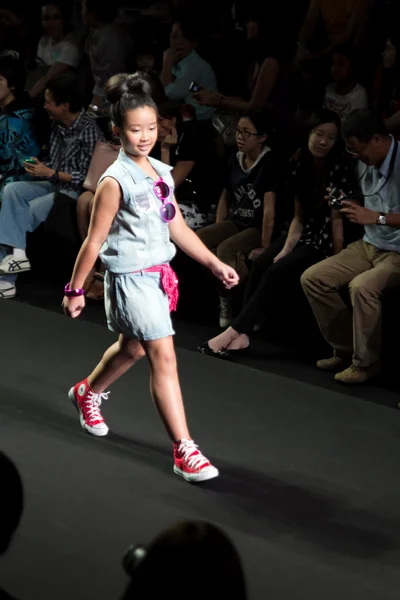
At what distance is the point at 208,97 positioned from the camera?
5.53 m

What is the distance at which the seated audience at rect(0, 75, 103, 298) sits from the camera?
5512 millimetres

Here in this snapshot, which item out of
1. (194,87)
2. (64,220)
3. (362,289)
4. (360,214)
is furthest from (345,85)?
(64,220)

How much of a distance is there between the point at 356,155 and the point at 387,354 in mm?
891

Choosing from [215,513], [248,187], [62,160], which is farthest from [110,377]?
[62,160]

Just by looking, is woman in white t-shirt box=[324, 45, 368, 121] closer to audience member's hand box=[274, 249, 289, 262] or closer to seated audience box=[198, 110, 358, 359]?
seated audience box=[198, 110, 358, 359]

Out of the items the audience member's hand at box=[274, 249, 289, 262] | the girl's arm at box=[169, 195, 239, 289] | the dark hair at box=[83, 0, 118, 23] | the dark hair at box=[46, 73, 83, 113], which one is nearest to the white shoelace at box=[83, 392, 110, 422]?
the girl's arm at box=[169, 195, 239, 289]

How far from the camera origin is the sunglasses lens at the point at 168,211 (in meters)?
3.20

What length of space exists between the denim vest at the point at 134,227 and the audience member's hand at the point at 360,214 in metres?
1.22

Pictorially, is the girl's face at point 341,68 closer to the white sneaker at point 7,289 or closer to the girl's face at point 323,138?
the girl's face at point 323,138

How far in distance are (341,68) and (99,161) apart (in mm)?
1402

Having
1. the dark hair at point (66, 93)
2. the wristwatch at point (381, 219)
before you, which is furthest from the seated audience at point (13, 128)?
the wristwatch at point (381, 219)

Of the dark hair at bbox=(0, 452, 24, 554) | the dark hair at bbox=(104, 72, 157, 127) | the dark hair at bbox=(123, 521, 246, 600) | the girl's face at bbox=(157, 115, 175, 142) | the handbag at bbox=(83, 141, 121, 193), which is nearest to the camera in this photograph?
the dark hair at bbox=(123, 521, 246, 600)

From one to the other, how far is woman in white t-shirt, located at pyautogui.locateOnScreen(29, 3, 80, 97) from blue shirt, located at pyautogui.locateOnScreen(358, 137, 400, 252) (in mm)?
3036

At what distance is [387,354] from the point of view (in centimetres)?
434
